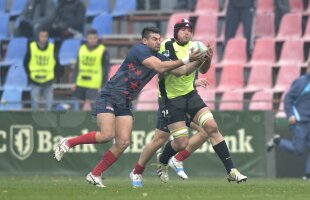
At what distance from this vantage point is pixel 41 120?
23062mm

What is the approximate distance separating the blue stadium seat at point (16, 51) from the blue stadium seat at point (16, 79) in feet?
2.76

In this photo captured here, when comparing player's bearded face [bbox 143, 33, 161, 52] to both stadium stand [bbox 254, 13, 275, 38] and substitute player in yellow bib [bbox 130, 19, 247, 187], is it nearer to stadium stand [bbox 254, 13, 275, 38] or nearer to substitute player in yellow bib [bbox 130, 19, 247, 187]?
substitute player in yellow bib [bbox 130, 19, 247, 187]

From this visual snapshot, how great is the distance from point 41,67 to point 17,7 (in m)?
4.70

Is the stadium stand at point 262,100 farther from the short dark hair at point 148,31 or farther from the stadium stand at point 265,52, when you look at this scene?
the short dark hair at point 148,31

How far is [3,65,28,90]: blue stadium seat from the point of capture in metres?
26.6

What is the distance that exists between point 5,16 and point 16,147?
6.92m

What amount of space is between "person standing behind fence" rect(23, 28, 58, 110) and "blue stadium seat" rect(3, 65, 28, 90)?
156 centimetres

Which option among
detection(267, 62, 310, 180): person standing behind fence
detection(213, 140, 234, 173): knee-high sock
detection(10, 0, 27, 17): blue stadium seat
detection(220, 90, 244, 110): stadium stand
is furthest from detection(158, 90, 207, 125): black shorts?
detection(10, 0, 27, 17): blue stadium seat

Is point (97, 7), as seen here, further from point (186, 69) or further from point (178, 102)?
point (186, 69)

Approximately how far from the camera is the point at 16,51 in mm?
27734

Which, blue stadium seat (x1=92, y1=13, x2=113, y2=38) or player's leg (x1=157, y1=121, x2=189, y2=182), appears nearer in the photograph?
player's leg (x1=157, y1=121, x2=189, y2=182)

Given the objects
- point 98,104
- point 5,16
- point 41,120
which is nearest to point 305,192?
point 98,104

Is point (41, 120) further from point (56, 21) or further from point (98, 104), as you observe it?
point (98, 104)

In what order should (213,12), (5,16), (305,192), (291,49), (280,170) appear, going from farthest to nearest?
(5,16) → (213,12) → (291,49) → (280,170) → (305,192)
